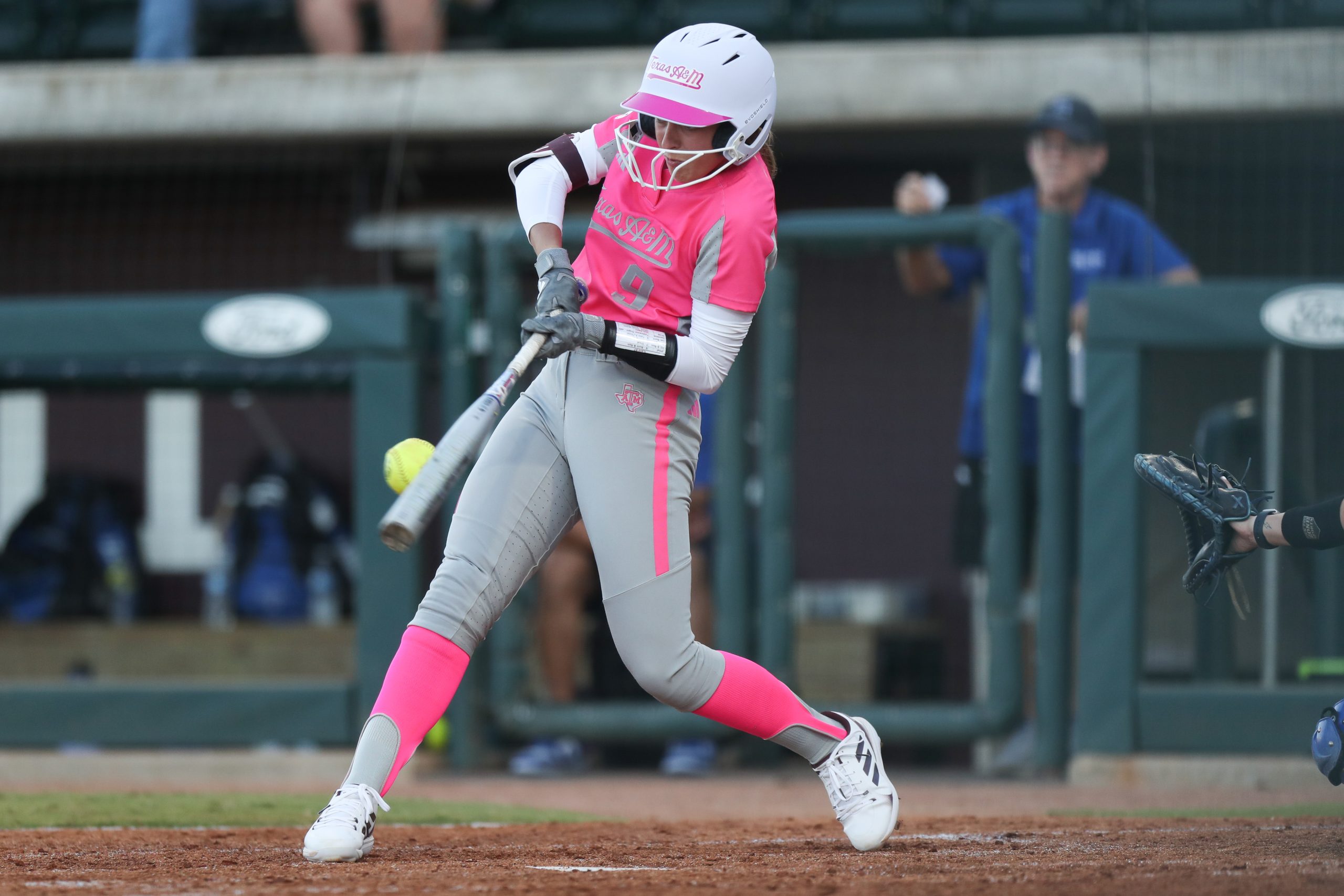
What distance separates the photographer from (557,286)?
3275 mm

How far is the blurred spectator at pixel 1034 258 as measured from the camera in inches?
231

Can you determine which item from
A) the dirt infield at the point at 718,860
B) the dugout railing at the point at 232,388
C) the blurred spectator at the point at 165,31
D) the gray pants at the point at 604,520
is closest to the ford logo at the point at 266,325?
the dugout railing at the point at 232,388

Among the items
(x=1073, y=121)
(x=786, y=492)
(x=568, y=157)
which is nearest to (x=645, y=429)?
(x=568, y=157)

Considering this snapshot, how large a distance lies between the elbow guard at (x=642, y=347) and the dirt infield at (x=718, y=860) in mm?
1009

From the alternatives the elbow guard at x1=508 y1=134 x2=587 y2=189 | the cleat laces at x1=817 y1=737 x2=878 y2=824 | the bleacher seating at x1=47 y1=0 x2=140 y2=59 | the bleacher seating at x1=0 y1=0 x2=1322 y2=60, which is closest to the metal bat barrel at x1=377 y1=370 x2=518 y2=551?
the elbow guard at x1=508 y1=134 x2=587 y2=189

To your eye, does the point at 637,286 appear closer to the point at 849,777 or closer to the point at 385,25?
the point at 849,777

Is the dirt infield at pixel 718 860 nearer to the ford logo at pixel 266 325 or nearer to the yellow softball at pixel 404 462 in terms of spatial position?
the yellow softball at pixel 404 462

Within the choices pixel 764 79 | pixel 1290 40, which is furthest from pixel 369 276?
pixel 764 79

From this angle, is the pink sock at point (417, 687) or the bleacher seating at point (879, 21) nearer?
Result: the pink sock at point (417, 687)

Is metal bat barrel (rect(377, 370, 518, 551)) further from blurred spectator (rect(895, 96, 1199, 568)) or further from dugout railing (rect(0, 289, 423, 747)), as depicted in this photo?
blurred spectator (rect(895, 96, 1199, 568))

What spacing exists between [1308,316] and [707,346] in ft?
10.2

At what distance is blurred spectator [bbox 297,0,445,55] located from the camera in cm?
798

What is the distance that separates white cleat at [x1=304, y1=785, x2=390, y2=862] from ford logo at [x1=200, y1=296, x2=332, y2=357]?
3197 mm

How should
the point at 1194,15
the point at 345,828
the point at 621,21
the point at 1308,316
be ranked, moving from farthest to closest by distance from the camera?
the point at 621,21 < the point at 1194,15 < the point at 1308,316 < the point at 345,828
